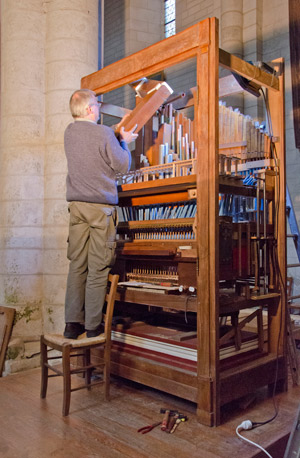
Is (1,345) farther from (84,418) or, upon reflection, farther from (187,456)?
(187,456)

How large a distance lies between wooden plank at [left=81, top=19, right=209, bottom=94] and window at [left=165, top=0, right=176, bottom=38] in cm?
778

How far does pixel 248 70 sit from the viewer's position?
3.39 m

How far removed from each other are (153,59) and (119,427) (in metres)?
2.59

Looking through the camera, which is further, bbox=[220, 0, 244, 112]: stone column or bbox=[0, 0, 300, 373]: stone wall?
bbox=[220, 0, 244, 112]: stone column

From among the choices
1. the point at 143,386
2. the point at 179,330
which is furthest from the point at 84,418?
the point at 179,330

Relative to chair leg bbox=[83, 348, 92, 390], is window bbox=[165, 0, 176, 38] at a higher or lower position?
higher

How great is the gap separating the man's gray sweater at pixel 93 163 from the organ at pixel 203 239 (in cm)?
34

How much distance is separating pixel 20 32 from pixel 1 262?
9.06 ft

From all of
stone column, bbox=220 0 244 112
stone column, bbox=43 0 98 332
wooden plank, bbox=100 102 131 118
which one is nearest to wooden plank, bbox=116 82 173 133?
wooden plank, bbox=100 102 131 118

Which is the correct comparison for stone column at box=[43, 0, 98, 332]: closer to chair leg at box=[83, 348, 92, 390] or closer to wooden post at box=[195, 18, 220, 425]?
chair leg at box=[83, 348, 92, 390]

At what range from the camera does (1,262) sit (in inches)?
211

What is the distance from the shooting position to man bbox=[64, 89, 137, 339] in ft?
10.8

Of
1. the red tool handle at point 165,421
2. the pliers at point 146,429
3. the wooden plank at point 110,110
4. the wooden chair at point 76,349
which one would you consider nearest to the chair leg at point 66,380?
the wooden chair at point 76,349

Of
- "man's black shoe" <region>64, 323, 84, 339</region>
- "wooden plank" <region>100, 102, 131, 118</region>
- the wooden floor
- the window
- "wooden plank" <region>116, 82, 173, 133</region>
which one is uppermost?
the window
